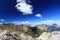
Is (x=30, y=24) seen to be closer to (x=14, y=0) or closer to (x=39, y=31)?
(x=39, y=31)

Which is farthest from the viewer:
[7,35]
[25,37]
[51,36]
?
[51,36]

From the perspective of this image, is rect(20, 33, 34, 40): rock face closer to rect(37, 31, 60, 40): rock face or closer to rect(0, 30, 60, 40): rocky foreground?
rect(0, 30, 60, 40): rocky foreground

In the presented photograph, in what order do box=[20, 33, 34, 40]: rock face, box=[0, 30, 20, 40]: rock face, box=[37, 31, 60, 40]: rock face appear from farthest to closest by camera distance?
box=[37, 31, 60, 40]: rock face
box=[20, 33, 34, 40]: rock face
box=[0, 30, 20, 40]: rock face

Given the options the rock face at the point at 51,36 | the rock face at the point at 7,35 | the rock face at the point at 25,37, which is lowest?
the rock face at the point at 7,35

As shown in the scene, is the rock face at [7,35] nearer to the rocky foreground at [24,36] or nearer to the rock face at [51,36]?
the rocky foreground at [24,36]

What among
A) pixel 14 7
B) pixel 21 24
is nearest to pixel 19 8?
pixel 14 7

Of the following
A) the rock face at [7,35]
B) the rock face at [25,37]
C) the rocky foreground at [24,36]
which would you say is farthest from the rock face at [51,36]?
the rock face at [7,35]

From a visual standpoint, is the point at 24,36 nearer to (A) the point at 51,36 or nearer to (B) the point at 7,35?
(B) the point at 7,35

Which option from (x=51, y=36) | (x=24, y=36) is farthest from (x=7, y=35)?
(x=51, y=36)

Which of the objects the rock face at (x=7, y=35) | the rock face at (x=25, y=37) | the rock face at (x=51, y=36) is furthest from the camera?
the rock face at (x=51, y=36)

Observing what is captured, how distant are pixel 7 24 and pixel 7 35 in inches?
30.0

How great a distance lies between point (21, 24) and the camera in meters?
4.36

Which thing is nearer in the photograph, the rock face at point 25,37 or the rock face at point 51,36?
the rock face at point 25,37

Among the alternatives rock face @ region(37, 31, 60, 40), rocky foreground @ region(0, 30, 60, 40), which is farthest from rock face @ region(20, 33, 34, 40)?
rock face @ region(37, 31, 60, 40)
